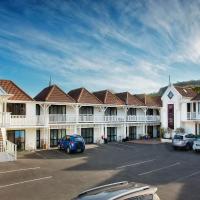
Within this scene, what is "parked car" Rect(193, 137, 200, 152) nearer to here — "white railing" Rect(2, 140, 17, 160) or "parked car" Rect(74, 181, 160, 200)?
"white railing" Rect(2, 140, 17, 160)

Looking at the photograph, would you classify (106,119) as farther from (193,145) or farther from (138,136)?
(193,145)

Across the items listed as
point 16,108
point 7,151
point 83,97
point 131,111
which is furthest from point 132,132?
point 7,151

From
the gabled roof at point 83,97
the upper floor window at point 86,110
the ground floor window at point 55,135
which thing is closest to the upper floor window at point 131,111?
the gabled roof at point 83,97

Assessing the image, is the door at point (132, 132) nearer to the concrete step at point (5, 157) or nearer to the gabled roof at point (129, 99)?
the gabled roof at point (129, 99)

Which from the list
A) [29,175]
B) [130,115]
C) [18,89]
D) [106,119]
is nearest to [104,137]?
[106,119]

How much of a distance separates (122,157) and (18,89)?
43.3ft

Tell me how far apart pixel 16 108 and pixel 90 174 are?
568 inches

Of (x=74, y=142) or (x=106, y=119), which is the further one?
(x=106, y=119)

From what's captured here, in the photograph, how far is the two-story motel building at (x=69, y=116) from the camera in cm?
2795

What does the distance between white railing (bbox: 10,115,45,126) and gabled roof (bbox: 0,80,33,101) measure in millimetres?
1803

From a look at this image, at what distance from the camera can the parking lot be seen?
1287cm

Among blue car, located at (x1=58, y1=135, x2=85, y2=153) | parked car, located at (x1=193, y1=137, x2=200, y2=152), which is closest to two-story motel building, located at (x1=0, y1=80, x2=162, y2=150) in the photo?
Result: blue car, located at (x1=58, y1=135, x2=85, y2=153)

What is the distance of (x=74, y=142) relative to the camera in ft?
83.7

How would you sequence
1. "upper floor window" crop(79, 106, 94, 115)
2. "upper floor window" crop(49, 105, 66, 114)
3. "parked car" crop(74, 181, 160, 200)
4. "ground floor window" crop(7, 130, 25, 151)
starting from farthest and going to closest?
"upper floor window" crop(79, 106, 94, 115) < "upper floor window" crop(49, 105, 66, 114) < "ground floor window" crop(7, 130, 25, 151) < "parked car" crop(74, 181, 160, 200)
